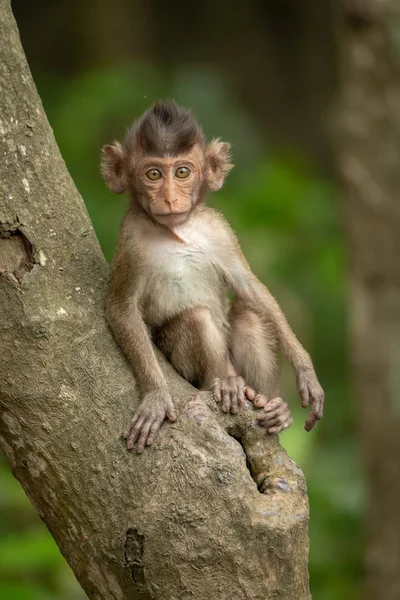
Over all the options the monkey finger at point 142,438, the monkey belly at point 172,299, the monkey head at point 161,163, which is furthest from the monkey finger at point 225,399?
the monkey head at point 161,163

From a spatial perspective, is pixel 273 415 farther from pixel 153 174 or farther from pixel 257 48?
pixel 257 48

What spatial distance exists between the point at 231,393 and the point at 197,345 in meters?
0.74

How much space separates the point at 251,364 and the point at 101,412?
1242 mm

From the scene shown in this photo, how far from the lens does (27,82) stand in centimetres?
385

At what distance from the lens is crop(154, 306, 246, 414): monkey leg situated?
469cm

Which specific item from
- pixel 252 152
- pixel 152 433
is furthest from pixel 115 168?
pixel 252 152

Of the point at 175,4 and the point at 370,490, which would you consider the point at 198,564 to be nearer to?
the point at 370,490

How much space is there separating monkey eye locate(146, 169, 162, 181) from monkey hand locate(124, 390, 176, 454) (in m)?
1.26

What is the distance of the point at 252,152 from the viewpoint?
1241 cm

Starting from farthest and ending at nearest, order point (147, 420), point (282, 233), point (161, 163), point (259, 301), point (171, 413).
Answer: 1. point (282, 233)
2. point (259, 301)
3. point (161, 163)
4. point (171, 413)
5. point (147, 420)

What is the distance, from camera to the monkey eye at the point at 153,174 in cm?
471

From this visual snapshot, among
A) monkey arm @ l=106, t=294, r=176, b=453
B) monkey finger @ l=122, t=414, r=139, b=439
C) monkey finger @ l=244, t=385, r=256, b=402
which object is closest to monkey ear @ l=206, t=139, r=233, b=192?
monkey arm @ l=106, t=294, r=176, b=453

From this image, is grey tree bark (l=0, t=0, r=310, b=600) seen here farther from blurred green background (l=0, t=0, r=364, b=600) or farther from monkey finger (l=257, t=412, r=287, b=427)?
blurred green background (l=0, t=0, r=364, b=600)

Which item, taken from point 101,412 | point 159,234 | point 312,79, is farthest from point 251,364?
point 312,79
